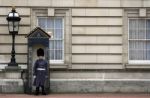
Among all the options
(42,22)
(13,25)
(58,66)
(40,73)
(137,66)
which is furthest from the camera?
(42,22)

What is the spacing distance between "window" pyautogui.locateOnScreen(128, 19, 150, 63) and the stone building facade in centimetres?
19

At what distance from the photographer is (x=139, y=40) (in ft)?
98.9

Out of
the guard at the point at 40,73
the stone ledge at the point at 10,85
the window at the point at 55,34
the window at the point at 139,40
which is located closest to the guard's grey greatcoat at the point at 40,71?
the guard at the point at 40,73

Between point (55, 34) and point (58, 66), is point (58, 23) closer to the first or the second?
point (55, 34)

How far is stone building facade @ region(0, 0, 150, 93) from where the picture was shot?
2947 centimetres

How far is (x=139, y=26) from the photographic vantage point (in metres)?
30.1

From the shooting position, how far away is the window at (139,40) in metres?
30.1

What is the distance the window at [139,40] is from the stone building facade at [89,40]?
0.19 meters

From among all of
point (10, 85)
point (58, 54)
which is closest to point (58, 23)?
point (58, 54)

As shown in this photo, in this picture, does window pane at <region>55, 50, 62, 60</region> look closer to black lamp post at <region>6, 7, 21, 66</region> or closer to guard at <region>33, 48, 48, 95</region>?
guard at <region>33, 48, 48, 95</region>

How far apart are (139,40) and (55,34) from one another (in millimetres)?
3610

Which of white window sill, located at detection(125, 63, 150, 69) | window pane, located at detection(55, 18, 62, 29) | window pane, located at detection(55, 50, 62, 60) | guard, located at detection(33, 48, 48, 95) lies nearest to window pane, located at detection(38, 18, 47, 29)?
window pane, located at detection(55, 18, 62, 29)

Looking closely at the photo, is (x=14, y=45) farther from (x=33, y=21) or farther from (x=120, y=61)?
(x=120, y=61)

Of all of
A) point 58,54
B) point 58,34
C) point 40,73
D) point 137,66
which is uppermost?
point 58,34
